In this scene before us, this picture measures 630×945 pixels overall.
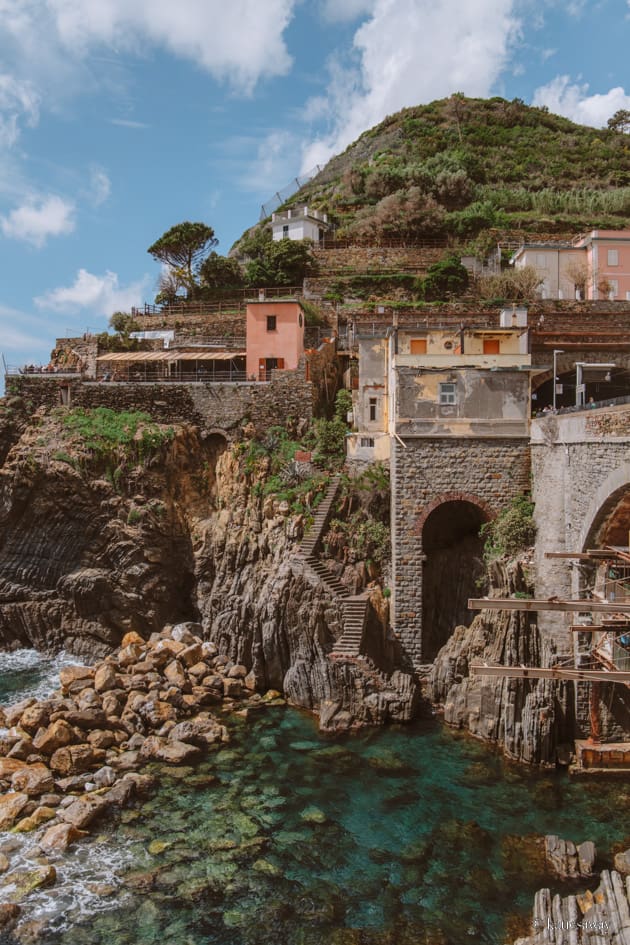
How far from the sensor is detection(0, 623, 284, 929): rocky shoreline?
15.4 meters

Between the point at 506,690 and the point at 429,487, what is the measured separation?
6.75 meters

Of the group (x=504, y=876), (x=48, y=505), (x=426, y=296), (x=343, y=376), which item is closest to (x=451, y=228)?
(x=426, y=296)

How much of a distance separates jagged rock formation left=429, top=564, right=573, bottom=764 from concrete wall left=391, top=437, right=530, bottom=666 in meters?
1.47

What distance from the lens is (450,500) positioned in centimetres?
2231

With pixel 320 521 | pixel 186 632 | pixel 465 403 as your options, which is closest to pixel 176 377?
pixel 320 521

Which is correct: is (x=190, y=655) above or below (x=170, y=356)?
below

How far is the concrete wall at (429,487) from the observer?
2214 cm

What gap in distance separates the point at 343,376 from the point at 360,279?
10.0 metres

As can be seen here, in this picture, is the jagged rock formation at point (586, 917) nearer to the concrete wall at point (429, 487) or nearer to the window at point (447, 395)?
the concrete wall at point (429, 487)

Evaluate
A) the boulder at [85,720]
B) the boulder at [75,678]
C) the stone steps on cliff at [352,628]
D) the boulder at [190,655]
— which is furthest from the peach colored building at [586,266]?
the boulder at [85,720]

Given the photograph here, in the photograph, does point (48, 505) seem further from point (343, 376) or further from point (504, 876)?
Result: point (504, 876)

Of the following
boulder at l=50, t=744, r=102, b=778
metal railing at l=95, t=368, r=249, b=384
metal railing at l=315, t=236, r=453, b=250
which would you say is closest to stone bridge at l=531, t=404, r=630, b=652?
boulder at l=50, t=744, r=102, b=778

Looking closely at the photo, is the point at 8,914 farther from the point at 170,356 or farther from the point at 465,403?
the point at 170,356

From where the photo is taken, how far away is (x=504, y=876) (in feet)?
43.6
